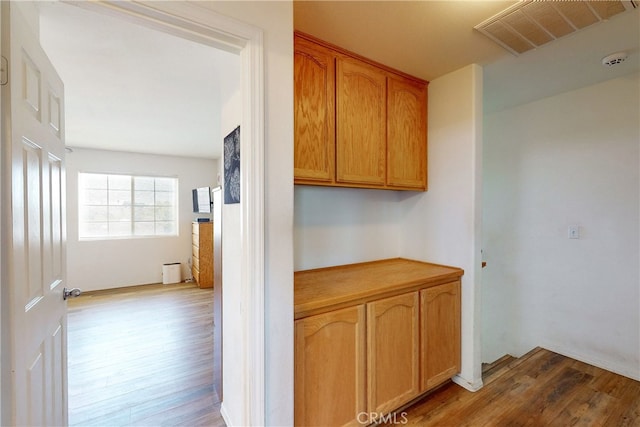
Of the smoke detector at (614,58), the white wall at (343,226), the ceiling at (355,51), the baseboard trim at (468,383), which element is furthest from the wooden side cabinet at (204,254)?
the smoke detector at (614,58)

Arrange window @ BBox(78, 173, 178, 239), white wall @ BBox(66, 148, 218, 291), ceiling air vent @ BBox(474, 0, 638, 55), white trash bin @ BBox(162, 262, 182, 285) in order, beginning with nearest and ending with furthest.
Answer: ceiling air vent @ BBox(474, 0, 638, 55) < white wall @ BBox(66, 148, 218, 291) < window @ BBox(78, 173, 178, 239) < white trash bin @ BBox(162, 262, 182, 285)

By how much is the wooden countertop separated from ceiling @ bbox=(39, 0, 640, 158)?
1.32 metres

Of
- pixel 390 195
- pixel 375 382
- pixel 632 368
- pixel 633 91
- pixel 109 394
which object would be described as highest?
pixel 633 91

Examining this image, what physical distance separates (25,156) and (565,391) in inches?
127

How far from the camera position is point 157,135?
12.1ft

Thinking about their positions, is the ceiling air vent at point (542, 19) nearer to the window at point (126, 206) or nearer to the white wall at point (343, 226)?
the white wall at point (343, 226)

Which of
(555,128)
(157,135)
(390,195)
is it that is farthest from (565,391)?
(157,135)

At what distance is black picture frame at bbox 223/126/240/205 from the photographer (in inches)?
58.1

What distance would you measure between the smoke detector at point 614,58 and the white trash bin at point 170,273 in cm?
592

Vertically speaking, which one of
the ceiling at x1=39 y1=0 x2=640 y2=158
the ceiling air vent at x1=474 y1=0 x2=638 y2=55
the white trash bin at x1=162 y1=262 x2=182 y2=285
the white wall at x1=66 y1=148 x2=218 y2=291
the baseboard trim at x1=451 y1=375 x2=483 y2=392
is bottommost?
the baseboard trim at x1=451 y1=375 x2=483 y2=392

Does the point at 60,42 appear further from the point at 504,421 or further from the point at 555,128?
the point at 555,128

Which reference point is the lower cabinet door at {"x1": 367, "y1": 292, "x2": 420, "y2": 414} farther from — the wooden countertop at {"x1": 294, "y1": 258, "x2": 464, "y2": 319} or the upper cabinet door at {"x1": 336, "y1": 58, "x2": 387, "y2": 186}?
the upper cabinet door at {"x1": 336, "y1": 58, "x2": 387, "y2": 186}

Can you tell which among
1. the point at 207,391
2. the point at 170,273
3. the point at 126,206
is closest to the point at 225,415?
the point at 207,391

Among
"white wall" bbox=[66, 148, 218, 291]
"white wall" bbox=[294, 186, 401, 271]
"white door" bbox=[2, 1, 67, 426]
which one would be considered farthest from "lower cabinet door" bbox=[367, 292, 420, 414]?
"white wall" bbox=[66, 148, 218, 291]
